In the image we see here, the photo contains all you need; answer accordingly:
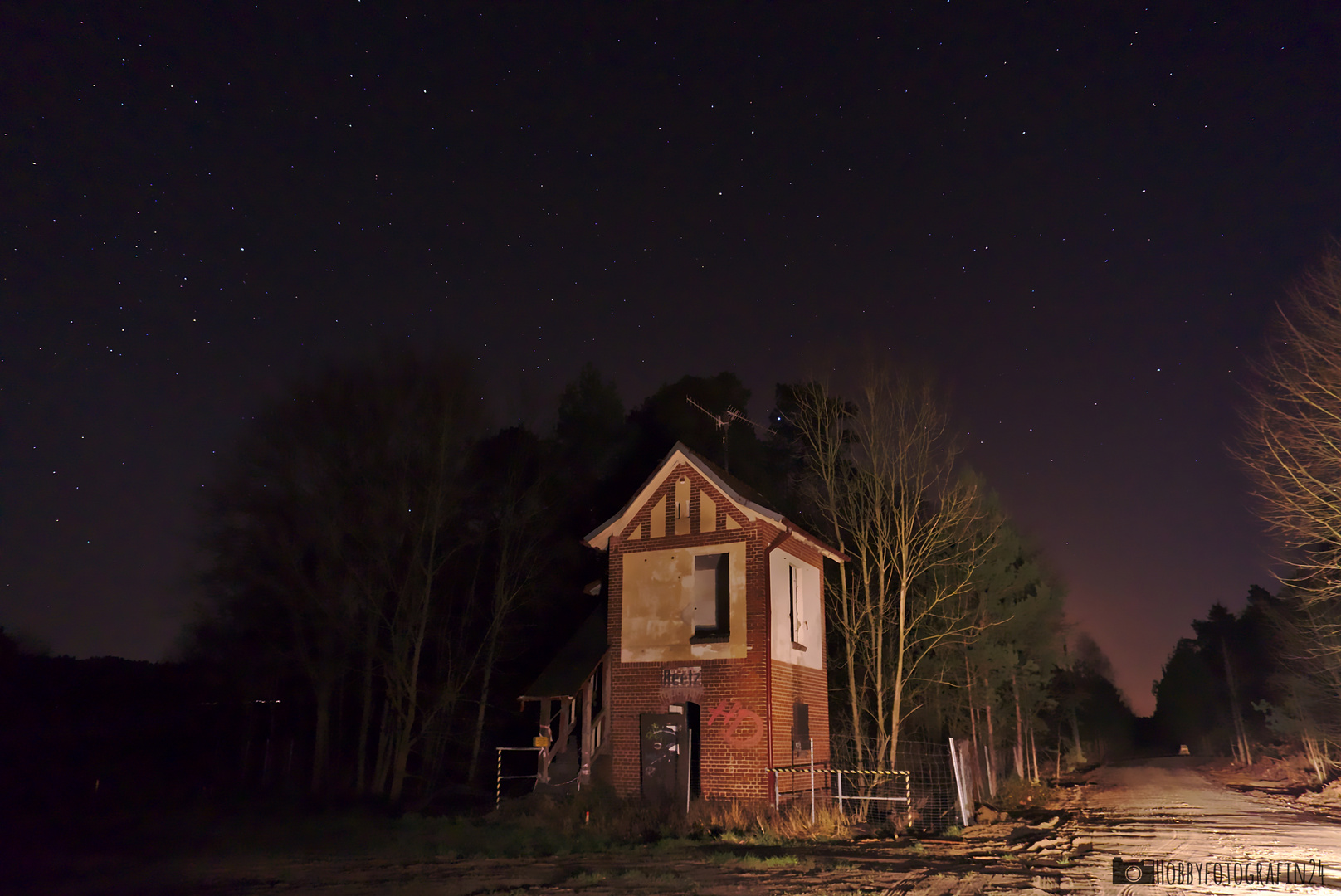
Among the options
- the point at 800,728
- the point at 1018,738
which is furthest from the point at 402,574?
the point at 1018,738

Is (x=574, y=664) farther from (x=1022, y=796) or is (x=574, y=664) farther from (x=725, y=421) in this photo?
(x=1022, y=796)

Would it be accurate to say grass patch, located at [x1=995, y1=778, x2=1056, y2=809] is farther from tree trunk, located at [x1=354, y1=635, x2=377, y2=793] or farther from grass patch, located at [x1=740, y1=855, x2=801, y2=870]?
tree trunk, located at [x1=354, y1=635, x2=377, y2=793]

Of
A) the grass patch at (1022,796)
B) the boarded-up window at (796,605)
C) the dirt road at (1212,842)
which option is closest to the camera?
the dirt road at (1212,842)

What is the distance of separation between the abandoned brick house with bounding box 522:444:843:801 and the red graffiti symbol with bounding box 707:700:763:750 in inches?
1.0

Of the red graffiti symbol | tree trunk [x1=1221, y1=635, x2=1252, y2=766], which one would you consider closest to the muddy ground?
the red graffiti symbol

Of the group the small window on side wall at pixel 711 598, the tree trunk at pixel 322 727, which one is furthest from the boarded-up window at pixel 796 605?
the tree trunk at pixel 322 727

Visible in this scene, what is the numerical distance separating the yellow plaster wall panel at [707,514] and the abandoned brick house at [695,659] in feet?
0.09

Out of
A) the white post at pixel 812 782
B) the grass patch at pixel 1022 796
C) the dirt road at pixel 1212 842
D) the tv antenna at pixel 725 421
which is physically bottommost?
the grass patch at pixel 1022 796

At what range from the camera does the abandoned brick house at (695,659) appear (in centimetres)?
1816

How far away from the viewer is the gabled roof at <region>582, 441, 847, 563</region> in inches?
749

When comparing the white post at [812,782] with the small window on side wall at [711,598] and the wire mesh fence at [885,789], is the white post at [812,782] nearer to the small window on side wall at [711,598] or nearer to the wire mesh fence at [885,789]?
the wire mesh fence at [885,789]

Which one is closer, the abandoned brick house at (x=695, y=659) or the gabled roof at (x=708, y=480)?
the abandoned brick house at (x=695, y=659)

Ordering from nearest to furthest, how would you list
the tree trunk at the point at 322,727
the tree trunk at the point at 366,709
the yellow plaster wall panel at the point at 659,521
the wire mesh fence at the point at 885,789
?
the wire mesh fence at the point at 885,789
the yellow plaster wall panel at the point at 659,521
the tree trunk at the point at 366,709
the tree trunk at the point at 322,727

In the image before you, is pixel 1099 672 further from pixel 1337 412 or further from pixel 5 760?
pixel 5 760
